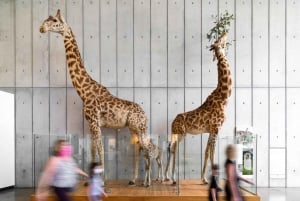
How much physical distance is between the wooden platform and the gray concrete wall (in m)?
3.96

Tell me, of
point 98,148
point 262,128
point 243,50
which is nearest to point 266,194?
point 262,128

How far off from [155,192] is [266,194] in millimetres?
3553

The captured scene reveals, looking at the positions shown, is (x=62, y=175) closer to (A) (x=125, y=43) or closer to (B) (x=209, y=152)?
(B) (x=209, y=152)

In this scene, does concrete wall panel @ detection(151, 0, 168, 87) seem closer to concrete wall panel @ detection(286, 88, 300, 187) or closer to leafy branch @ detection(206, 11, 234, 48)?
leafy branch @ detection(206, 11, 234, 48)

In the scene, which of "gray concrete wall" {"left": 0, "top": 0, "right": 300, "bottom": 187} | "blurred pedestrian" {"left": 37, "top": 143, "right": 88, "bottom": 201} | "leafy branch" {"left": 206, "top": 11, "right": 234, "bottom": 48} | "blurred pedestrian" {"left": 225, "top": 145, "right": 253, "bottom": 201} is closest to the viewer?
"blurred pedestrian" {"left": 225, "top": 145, "right": 253, "bottom": 201}

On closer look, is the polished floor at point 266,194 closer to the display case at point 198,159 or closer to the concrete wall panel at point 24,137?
the concrete wall panel at point 24,137

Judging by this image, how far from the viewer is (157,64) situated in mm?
14250

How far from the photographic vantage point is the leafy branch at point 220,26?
13.5 meters

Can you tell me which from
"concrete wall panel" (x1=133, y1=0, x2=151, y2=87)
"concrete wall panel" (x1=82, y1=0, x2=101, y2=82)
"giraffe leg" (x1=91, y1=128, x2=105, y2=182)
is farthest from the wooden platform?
"concrete wall panel" (x1=82, y1=0, x2=101, y2=82)

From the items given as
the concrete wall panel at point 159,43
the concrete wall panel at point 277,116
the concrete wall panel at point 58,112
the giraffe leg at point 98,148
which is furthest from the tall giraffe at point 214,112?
the concrete wall panel at point 58,112

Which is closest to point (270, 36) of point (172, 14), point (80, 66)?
point (172, 14)

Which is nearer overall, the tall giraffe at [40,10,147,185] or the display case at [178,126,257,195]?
the display case at [178,126,257,195]

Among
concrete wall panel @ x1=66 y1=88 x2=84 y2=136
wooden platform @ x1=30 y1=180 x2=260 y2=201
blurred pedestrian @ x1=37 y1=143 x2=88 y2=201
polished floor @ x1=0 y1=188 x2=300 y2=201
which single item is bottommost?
polished floor @ x1=0 y1=188 x2=300 y2=201

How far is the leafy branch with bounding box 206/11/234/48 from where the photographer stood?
13.5 metres
